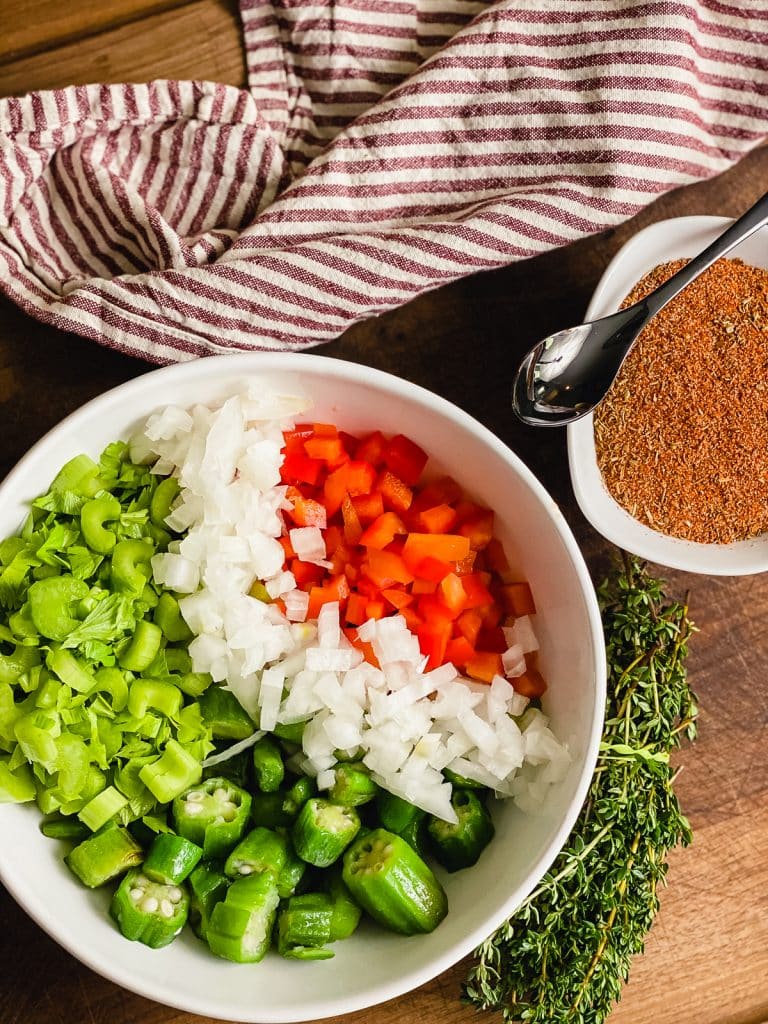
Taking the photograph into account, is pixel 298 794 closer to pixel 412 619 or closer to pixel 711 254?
pixel 412 619

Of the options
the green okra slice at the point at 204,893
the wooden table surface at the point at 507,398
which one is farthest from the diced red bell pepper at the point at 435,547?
the green okra slice at the point at 204,893

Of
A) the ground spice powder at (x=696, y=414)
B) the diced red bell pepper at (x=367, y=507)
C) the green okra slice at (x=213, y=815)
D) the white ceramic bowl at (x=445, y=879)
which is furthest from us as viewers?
the ground spice powder at (x=696, y=414)

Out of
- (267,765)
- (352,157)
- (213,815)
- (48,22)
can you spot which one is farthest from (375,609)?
(48,22)

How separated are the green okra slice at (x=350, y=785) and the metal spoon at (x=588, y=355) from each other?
2.56 feet

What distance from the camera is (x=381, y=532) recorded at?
6.41 feet

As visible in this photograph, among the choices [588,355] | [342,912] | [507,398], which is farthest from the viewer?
[507,398]

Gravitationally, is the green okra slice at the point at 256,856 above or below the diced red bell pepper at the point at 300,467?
below

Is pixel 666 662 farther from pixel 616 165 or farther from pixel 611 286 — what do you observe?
pixel 616 165

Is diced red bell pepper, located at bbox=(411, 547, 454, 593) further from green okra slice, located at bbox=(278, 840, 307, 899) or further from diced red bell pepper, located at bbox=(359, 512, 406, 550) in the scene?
green okra slice, located at bbox=(278, 840, 307, 899)

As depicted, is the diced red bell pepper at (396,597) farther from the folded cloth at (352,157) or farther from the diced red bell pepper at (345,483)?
the folded cloth at (352,157)

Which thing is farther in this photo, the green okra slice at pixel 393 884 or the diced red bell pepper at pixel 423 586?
the diced red bell pepper at pixel 423 586

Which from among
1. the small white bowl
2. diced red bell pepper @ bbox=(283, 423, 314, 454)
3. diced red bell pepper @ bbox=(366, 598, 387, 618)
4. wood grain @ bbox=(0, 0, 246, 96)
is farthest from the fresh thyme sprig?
wood grain @ bbox=(0, 0, 246, 96)

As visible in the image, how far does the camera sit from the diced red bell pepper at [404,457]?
203 cm

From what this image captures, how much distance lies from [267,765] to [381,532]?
1.68 ft
